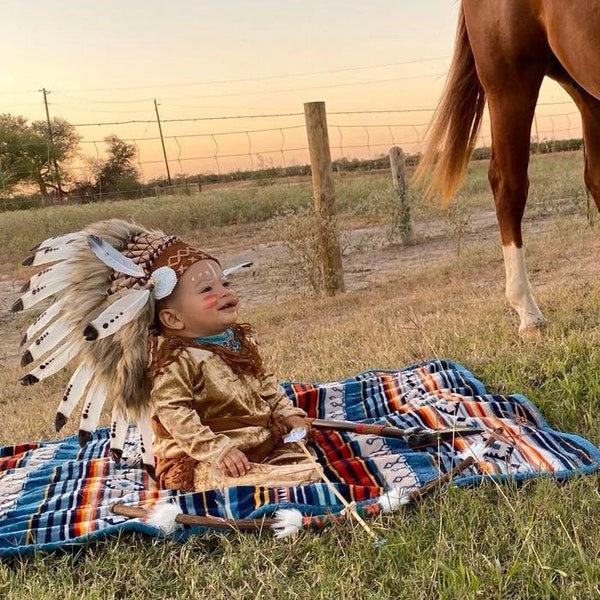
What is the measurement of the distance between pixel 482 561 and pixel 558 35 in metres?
2.21

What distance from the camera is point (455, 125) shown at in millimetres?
3711

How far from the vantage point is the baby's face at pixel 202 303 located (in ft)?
6.83

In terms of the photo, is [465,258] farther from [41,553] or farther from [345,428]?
[41,553]

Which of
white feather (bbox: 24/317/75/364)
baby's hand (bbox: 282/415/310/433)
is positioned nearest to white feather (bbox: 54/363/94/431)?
white feather (bbox: 24/317/75/364)

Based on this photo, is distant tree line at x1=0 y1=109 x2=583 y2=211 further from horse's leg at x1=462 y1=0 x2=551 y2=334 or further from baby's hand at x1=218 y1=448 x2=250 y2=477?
baby's hand at x1=218 y1=448 x2=250 y2=477

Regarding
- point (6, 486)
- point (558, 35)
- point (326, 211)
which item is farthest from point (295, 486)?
point (326, 211)

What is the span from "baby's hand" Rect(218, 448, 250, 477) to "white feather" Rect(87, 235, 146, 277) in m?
0.61

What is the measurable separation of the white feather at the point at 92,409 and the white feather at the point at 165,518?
392mm

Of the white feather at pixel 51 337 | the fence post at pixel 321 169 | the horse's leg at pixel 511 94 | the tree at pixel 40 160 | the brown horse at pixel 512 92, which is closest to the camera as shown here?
the white feather at pixel 51 337

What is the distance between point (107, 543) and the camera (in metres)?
1.76

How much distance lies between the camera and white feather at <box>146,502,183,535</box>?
1756mm

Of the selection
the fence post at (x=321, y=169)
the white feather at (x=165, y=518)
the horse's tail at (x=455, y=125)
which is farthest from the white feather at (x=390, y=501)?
the fence post at (x=321, y=169)

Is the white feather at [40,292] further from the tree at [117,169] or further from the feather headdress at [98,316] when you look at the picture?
the tree at [117,169]

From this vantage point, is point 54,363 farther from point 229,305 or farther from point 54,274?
point 229,305
